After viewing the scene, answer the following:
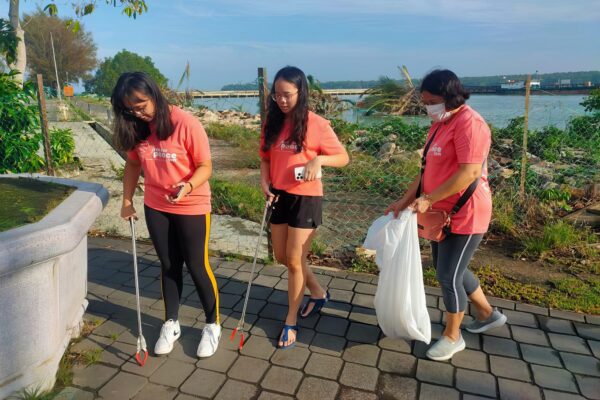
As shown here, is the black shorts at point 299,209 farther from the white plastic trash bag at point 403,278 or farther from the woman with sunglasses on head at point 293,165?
the white plastic trash bag at point 403,278

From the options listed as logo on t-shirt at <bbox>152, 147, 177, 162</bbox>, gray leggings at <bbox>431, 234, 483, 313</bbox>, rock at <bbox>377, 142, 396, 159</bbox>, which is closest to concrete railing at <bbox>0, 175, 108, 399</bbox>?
logo on t-shirt at <bbox>152, 147, 177, 162</bbox>

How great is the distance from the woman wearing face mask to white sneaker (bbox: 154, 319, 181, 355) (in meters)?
1.60

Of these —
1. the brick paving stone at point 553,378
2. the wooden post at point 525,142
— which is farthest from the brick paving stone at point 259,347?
the wooden post at point 525,142

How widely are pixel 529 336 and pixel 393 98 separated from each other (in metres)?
3.68

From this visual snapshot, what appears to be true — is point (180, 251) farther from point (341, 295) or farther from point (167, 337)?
point (341, 295)

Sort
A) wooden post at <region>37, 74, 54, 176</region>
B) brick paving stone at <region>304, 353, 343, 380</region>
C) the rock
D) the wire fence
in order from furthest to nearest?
the rock
the wire fence
wooden post at <region>37, 74, 54, 176</region>
brick paving stone at <region>304, 353, 343, 380</region>

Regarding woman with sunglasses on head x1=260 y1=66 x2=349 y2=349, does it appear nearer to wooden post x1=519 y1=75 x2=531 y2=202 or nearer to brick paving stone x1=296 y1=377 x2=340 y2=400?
brick paving stone x1=296 y1=377 x2=340 y2=400

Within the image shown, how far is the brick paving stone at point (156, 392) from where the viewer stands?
2.44 meters

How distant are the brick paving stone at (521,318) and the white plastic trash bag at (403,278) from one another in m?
0.88

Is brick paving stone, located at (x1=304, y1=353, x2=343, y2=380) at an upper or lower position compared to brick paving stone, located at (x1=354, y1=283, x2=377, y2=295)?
lower

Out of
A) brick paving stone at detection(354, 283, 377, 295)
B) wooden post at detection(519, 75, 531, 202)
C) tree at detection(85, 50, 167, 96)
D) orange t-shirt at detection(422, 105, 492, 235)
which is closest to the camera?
orange t-shirt at detection(422, 105, 492, 235)

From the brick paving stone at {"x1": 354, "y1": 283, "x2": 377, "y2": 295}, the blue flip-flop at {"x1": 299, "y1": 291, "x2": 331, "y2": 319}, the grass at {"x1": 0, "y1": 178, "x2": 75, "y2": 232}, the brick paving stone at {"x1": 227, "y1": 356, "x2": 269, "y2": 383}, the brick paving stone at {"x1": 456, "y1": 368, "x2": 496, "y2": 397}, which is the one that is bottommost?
the brick paving stone at {"x1": 456, "y1": 368, "x2": 496, "y2": 397}

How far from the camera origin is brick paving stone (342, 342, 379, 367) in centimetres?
276

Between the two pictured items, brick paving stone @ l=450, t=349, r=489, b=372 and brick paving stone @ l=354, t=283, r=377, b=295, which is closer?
brick paving stone @ l=450, t=349, r=489, b=372
